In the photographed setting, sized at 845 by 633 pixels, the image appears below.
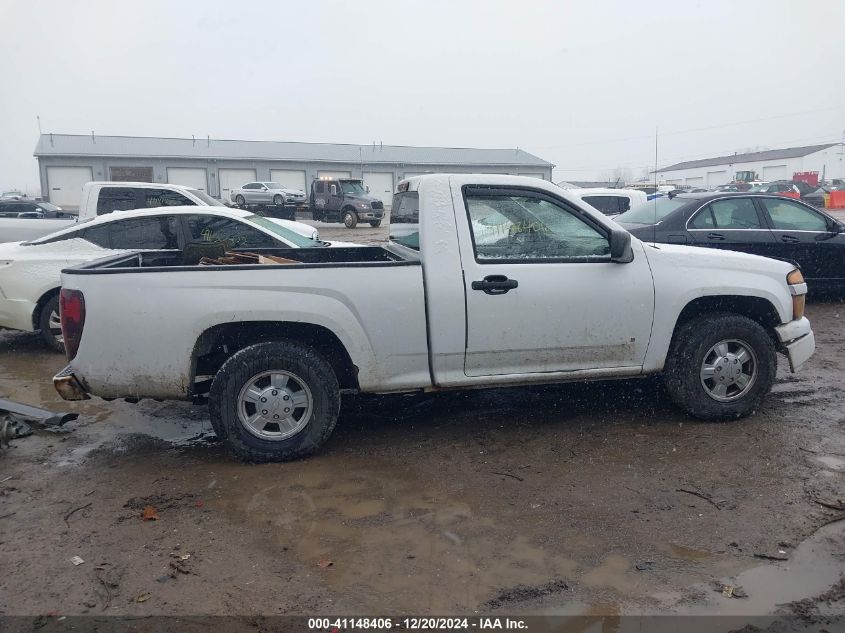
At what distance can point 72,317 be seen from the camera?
14.6 feet

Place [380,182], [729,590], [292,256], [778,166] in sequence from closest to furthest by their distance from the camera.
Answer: [729,590]
[292,256]
[380,182]
[778,166]

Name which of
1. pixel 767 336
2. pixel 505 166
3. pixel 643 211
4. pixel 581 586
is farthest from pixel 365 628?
pixel 505 166

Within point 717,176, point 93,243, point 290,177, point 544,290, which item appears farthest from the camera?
point 717,176

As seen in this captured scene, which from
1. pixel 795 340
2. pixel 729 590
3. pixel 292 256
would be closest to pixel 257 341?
pixel 292 256

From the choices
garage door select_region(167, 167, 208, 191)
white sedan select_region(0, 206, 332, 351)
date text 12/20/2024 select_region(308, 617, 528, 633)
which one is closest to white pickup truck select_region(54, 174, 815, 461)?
date text 12/20/2024 select_region(308, 617, 528, 633)

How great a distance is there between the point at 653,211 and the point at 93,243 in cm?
707

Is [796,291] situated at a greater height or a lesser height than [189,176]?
lesser

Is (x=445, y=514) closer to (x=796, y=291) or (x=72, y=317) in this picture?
(x=72, y=317)

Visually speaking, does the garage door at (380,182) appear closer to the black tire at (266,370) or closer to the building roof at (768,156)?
the building roof at (768,156)

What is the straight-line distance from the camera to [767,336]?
203 inches

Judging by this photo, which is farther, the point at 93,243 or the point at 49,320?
the point at 93,243

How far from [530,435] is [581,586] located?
6.32 feet

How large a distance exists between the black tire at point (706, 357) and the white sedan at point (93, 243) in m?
4.03

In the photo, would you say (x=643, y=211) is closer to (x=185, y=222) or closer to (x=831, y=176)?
(x=185, y=222)
